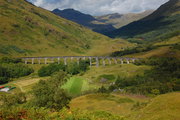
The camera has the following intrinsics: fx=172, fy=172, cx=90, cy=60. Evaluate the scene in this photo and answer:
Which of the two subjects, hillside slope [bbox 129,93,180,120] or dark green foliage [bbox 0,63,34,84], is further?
dark green foliage [bbox 0,63,34,84]

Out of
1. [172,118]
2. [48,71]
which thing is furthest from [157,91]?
[48,71]

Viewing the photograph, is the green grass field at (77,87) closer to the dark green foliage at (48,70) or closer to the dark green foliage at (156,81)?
the dark green foliage at (156,81)

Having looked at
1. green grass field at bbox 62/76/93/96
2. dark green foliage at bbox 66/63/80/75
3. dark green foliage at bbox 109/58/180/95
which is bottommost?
green grass field at bbox 62/76/93/96

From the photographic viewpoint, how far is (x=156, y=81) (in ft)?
407

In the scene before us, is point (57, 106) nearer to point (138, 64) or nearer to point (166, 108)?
point (166, 108)

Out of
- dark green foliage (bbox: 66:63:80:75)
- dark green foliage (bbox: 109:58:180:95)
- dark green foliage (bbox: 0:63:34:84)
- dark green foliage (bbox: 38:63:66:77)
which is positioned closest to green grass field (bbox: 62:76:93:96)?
dark green foliage (bbox: 109:58:180:95)

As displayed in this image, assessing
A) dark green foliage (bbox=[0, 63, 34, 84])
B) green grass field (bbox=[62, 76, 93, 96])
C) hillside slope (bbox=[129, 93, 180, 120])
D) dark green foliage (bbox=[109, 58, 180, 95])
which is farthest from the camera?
dark green foliage (bbox=[0, 63, 34, 84])

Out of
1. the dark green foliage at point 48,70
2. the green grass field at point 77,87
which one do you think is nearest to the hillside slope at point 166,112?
the green grass field at point 77,87

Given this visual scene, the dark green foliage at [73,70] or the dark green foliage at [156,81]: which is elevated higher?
the dark green foliage at [73,70]

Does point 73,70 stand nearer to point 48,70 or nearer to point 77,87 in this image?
point 48,70

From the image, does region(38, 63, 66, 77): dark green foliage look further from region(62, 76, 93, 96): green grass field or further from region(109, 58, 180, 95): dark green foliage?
region(109, 58, 180, 95): dark green foliage

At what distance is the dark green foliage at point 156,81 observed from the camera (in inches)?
4109

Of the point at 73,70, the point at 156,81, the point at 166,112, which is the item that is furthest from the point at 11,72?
the point at 166,112

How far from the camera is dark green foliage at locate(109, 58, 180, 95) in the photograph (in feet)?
342
